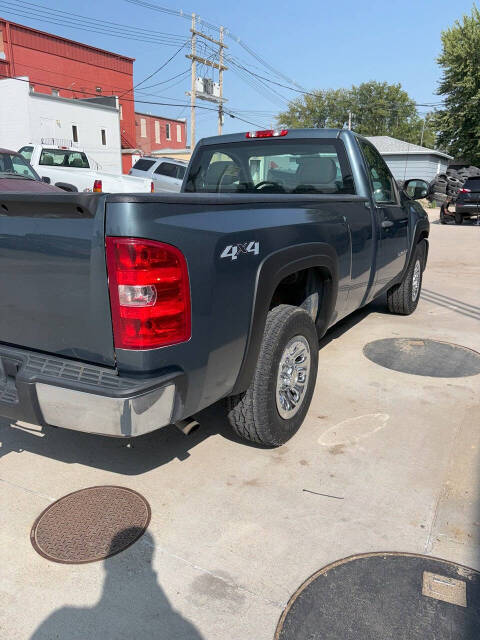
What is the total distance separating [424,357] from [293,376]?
2079 millimetres

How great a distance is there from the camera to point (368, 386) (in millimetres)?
4148

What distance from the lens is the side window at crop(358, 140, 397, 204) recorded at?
14.4 ft

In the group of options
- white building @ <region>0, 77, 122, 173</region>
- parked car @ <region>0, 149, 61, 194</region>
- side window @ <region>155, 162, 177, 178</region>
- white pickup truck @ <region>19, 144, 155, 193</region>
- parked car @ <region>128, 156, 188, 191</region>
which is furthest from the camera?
white building @ <region>0, 77, 122, 173</region>

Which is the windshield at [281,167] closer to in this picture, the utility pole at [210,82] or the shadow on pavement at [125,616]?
the shadow on pavement at [125,616]

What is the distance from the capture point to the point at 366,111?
68688mm

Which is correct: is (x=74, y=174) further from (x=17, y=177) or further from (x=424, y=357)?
(x=424, y=357)

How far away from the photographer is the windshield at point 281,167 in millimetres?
4199

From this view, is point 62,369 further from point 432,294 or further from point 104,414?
point 432,294

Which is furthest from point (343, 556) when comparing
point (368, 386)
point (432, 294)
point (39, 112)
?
point (39, 112)

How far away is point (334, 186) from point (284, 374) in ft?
6.05

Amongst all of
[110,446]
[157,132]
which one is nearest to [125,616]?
[110,446]

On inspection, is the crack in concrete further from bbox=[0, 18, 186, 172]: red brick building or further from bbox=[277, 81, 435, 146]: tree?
bbox=[277, 81, 435, 146]: tree

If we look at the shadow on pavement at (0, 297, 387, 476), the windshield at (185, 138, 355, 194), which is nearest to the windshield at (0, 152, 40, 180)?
the windshield at (185, 138, 355, 194)

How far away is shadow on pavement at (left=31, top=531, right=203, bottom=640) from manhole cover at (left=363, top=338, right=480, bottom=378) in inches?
118
